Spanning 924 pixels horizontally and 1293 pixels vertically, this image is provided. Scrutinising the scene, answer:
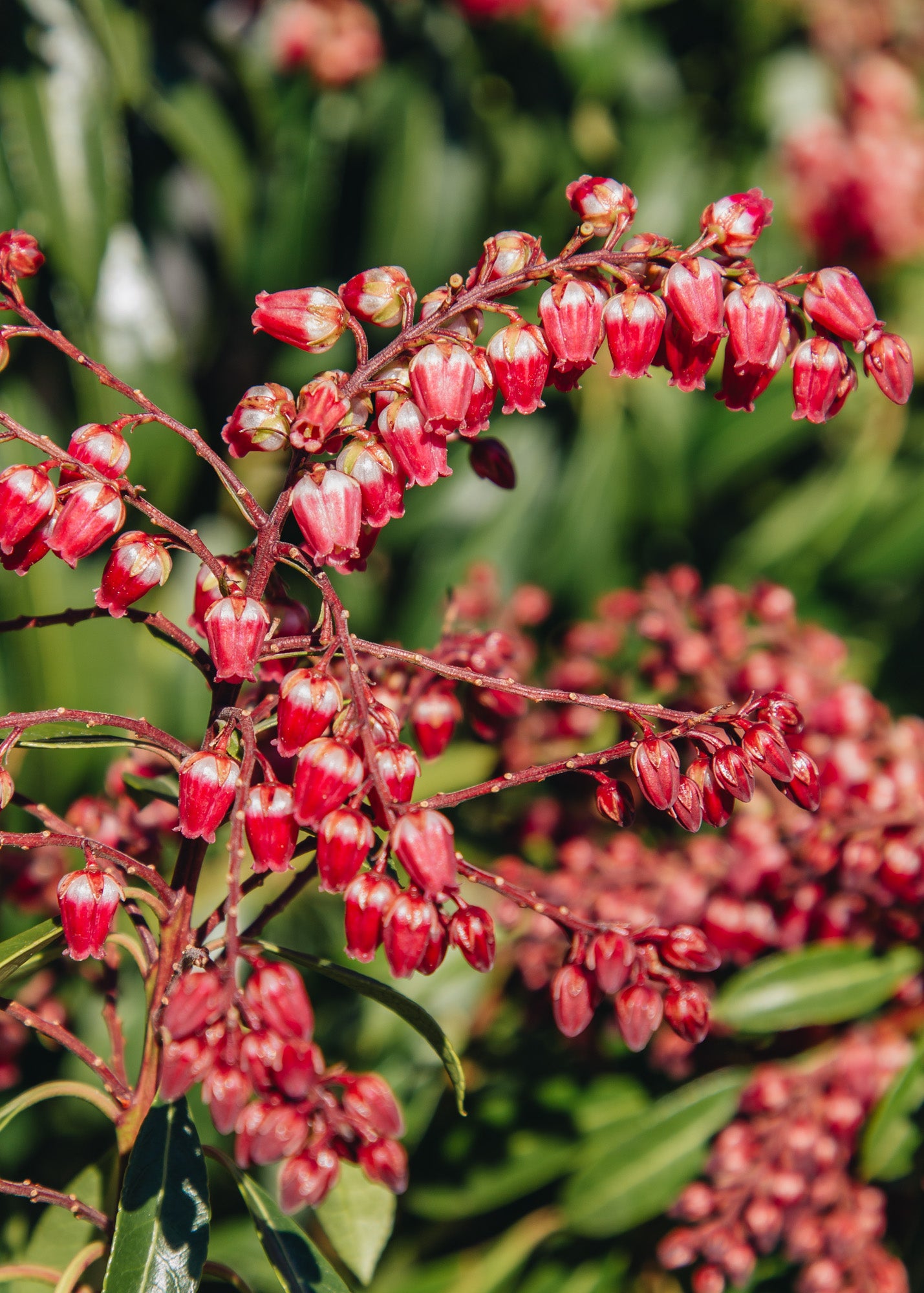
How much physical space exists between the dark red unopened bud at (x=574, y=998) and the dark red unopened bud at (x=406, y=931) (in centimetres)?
15

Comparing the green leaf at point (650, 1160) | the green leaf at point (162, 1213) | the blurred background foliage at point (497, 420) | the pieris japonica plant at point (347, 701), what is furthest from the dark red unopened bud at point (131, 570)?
the green leaf at point (650, 1160)

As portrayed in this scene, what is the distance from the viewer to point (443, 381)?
576mm

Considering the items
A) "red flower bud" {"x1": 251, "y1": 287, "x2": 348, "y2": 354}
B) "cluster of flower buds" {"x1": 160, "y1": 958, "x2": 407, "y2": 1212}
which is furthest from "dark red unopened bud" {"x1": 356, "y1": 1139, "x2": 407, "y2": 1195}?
"red flower bud" {"x1": 251, "y1": 287, "x2": 348, "y2": 354}

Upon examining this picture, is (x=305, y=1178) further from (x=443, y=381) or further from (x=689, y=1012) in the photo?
(x=443, y=381)

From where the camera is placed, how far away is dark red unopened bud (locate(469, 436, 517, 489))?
763 millimetres

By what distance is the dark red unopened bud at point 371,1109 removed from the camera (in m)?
0.62

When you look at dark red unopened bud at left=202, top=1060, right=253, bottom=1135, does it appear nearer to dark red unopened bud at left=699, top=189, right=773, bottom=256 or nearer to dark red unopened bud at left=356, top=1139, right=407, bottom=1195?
dark red unopened bud at left=356, top=1139, right=407, bottom=1195

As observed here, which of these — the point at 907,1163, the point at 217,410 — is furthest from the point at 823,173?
the point at 907,1163

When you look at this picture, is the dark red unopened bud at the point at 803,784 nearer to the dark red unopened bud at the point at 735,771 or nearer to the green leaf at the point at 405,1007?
the dark red unopened bud at the point at 735,771

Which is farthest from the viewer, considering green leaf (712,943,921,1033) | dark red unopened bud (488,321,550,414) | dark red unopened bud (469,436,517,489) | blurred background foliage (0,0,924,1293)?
blurred background foliage (0,0,924,1293)

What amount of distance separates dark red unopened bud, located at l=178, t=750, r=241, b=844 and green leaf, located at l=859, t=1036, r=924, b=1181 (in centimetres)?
86

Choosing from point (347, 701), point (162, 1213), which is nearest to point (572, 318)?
point (347, 701)

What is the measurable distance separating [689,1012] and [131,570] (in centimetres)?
43

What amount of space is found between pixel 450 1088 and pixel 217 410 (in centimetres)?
134
